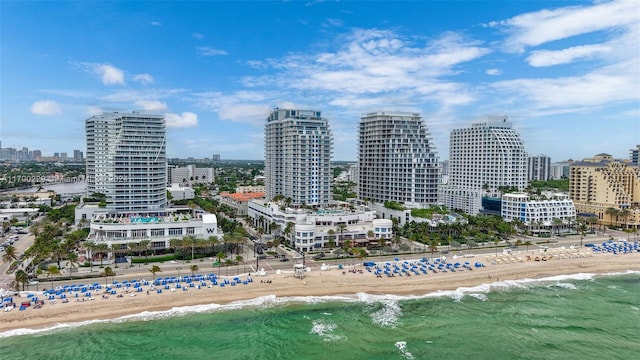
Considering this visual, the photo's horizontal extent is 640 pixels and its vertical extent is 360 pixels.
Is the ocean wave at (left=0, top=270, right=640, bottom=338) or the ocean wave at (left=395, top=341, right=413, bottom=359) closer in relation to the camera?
the ocean wave at (left=395, top=341, right=413, bottom=359)

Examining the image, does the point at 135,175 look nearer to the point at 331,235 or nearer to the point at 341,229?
the point at 331,235

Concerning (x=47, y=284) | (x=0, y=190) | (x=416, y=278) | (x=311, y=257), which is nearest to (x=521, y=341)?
(x=416, y=278)

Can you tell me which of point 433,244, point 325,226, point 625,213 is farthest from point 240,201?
point 625,213

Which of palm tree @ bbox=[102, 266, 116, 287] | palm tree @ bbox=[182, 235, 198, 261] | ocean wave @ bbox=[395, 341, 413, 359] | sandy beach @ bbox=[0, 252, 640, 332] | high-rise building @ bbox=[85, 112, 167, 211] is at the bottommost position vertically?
ocean wave @ bbox=[395, 341, 413, 359]

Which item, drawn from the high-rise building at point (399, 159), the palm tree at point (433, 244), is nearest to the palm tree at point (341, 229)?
the palm tree at point (433, 244)

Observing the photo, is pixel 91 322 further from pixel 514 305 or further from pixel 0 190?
pixel 0 190

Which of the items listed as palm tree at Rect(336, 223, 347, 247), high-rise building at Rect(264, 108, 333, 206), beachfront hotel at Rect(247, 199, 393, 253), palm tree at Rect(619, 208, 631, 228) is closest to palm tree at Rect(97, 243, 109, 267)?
beachfront hotel at Rect(247, 199, 393, 253)

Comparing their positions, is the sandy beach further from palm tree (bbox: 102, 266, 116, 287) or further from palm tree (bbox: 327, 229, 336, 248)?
palm tree (bbox: 327, 229, 336, 248)

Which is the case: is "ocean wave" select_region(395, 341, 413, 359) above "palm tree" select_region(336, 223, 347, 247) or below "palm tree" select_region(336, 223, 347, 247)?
below
